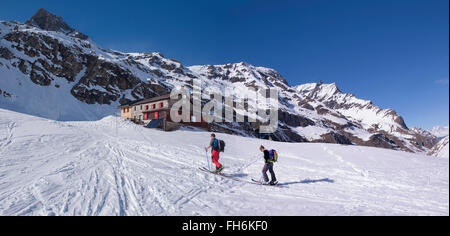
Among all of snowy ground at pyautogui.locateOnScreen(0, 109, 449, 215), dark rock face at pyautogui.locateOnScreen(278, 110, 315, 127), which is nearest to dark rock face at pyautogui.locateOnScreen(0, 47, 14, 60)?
snowy ground at pyautogui.locateOnScreen(0, 109, 449, 215)

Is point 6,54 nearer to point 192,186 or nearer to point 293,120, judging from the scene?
point 192,186

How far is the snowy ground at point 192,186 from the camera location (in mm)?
5578

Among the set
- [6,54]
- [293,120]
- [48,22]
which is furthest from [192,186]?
[48,22]

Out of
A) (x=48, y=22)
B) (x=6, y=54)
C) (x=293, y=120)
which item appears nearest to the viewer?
(x=6, y=54)

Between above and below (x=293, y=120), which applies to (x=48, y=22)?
above

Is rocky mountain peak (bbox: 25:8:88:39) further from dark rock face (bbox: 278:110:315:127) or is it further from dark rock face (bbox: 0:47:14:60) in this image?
dark rock face (bbox: 278:110:315:127)

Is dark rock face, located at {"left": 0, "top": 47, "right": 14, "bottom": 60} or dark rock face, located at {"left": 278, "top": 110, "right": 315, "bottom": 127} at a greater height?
dark rock face, located at {"left": 0, "top": 47, "right": 14, "bottom": 60}

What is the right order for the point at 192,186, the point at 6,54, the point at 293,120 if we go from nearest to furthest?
the point at 192,186 → the point at 6,54 → the point at 293,120

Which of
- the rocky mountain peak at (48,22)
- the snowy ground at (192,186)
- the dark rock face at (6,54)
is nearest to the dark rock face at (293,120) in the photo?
the dark rock face at (6,54)

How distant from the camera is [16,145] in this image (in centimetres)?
1199

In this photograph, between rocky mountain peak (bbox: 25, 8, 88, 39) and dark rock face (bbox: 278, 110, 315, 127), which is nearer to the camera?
rocky mountain peak (bbox: 25, 8, 88, 39)

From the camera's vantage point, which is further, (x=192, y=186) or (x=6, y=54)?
(x=6, y=54)

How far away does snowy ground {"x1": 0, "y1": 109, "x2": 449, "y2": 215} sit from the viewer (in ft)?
18.3

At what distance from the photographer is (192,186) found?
7531 millimetres
